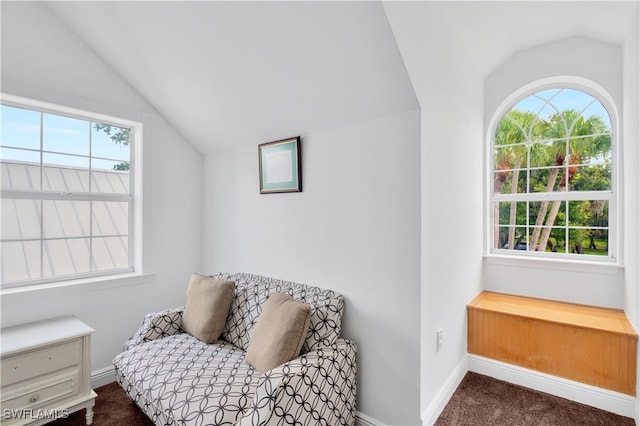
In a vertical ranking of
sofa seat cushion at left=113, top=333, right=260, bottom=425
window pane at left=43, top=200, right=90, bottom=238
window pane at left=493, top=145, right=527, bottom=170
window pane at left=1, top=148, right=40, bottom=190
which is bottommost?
sofa seat cushion at left=113, top=333, right=260, bottom=425

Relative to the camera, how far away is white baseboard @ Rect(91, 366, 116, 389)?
90.6 inches

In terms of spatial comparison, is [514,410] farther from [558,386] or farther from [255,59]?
[255,59]

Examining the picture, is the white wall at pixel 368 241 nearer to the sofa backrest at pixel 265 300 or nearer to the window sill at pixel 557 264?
the sofa backrest at pixel 265 300

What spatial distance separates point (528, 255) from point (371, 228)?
1.89m

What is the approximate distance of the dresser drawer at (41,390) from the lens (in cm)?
169

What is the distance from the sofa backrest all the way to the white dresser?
860 millimetres

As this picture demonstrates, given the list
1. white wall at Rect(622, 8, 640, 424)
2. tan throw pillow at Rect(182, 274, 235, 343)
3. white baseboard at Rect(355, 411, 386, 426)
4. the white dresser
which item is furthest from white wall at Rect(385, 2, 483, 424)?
the white dresser

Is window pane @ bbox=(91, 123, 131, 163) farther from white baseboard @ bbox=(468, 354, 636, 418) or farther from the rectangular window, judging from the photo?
white baseboard @ bbox=(468, 354, 636, 418)

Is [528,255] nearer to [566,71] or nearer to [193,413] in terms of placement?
[566,71]

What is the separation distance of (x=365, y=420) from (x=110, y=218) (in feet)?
7.95

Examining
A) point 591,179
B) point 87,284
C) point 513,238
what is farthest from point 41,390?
point 591,179

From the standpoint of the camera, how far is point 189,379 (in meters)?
1.62

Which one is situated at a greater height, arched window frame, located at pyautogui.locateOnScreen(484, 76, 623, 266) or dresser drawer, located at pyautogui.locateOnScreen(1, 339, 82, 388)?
arched window frame, located at pyautogui.locateOnScreen(484, 76, 623, 266)

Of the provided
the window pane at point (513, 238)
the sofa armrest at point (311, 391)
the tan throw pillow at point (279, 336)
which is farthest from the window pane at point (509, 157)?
the tan throw pillow at point (279, 336)
